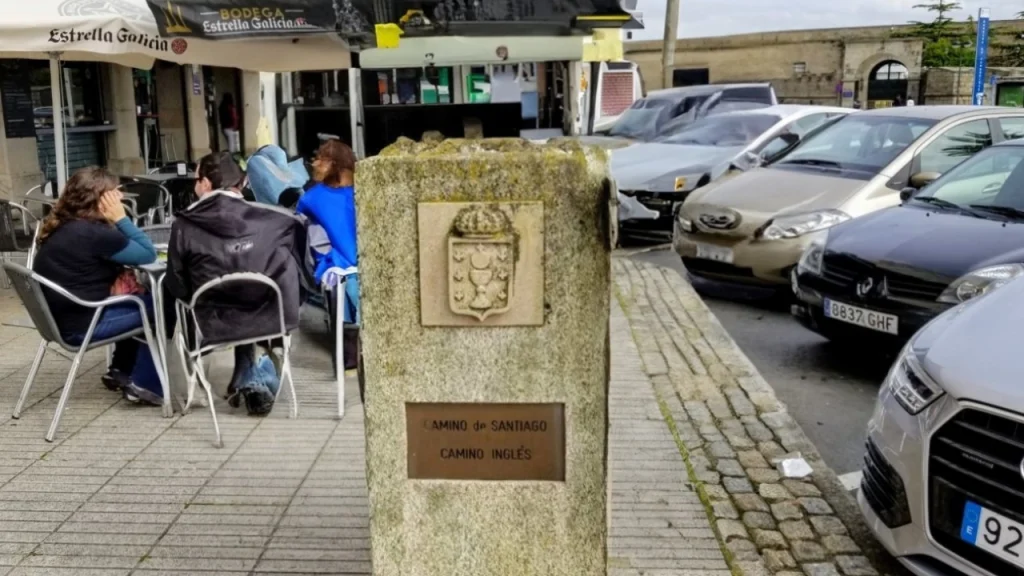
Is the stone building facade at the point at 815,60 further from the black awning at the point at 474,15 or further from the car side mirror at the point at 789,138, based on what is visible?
the black awning at the point at 474,15

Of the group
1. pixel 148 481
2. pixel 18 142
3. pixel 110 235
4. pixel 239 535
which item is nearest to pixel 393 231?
pixel 239 535

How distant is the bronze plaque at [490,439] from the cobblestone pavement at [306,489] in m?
1.14

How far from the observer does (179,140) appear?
1645 cm

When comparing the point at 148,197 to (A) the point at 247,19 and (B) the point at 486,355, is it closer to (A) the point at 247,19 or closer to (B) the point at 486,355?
(A) the point at 247,19

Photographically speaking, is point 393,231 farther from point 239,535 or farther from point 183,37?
point 183,37

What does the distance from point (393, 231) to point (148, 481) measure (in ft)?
Result: 8.18

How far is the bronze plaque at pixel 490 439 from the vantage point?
107 inches

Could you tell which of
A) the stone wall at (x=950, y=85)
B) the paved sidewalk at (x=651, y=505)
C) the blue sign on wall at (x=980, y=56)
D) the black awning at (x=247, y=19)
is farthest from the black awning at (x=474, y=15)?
the stone wall at (x=950, y=85)

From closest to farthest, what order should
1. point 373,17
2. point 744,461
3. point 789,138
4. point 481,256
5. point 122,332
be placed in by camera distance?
1. point 481,256
2. point 744,461
3. point 122,332
4. point 373,17
5. point 789,138

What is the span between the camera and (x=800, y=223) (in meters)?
8.23

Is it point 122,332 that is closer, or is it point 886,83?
point 122,332

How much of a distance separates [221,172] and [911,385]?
151 inches

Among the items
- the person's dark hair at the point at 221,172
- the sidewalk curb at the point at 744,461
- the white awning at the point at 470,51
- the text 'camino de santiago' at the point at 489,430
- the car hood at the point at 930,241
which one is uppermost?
the white awning at the point at 470,51

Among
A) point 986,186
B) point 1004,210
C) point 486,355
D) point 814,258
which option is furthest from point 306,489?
point 986,186
